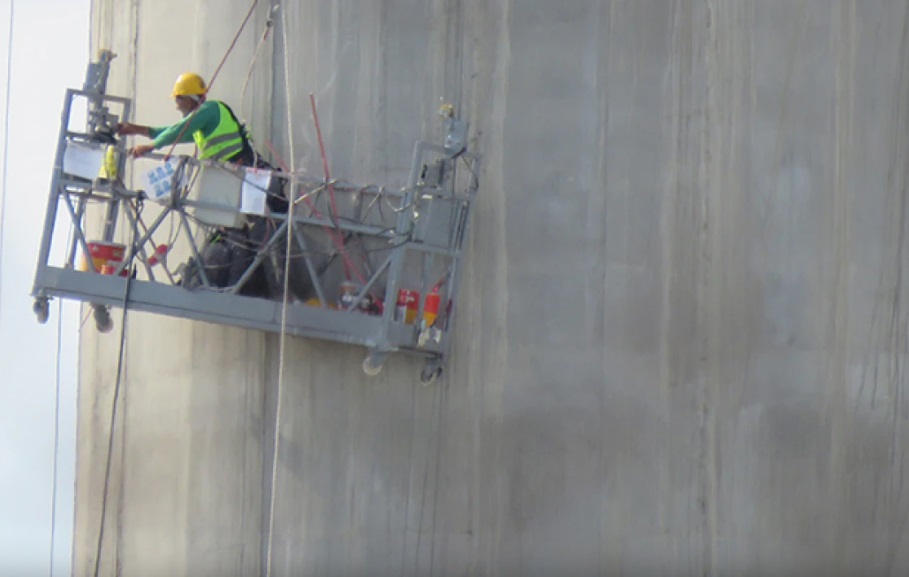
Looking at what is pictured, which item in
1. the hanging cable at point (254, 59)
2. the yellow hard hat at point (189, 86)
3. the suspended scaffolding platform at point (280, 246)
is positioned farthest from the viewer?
the hanging cable at point (254, 59)

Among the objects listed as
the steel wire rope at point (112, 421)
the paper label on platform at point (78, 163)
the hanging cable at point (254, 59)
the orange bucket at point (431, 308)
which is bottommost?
the steel wire rope at point (112, 421)

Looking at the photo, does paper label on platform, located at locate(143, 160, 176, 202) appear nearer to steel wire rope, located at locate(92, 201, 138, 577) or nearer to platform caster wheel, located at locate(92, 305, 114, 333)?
steel wire rope, located at locate(92, 201, 138, 577)

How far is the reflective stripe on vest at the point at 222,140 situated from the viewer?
13391 millimetres

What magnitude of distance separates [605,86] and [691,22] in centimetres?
88

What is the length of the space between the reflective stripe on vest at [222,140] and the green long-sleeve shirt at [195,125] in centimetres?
4

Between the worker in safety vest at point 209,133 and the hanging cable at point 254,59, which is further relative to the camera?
the hanging cable at point 254,59

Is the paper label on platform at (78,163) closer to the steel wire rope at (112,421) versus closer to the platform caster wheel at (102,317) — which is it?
the steel wire rope at (112,421)

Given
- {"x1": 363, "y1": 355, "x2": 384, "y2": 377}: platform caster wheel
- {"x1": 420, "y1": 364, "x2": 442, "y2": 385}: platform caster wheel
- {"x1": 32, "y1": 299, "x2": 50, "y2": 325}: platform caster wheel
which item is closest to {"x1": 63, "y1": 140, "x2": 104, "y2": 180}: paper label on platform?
{"x1": 32, "y1": 299, "x2": 50, "y2": 325}: platform caster wheel

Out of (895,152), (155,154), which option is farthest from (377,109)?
(895,152)

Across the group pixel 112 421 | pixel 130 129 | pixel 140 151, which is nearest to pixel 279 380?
pixel 112 421

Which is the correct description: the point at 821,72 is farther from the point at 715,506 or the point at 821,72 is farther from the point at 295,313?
the point at 295,313

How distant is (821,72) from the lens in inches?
529

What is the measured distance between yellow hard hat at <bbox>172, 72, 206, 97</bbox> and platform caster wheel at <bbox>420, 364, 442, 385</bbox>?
303 cm

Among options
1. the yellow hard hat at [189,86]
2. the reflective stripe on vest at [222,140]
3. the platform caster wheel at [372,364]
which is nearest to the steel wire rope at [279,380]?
the reflective stripe on vest at [222,140]
